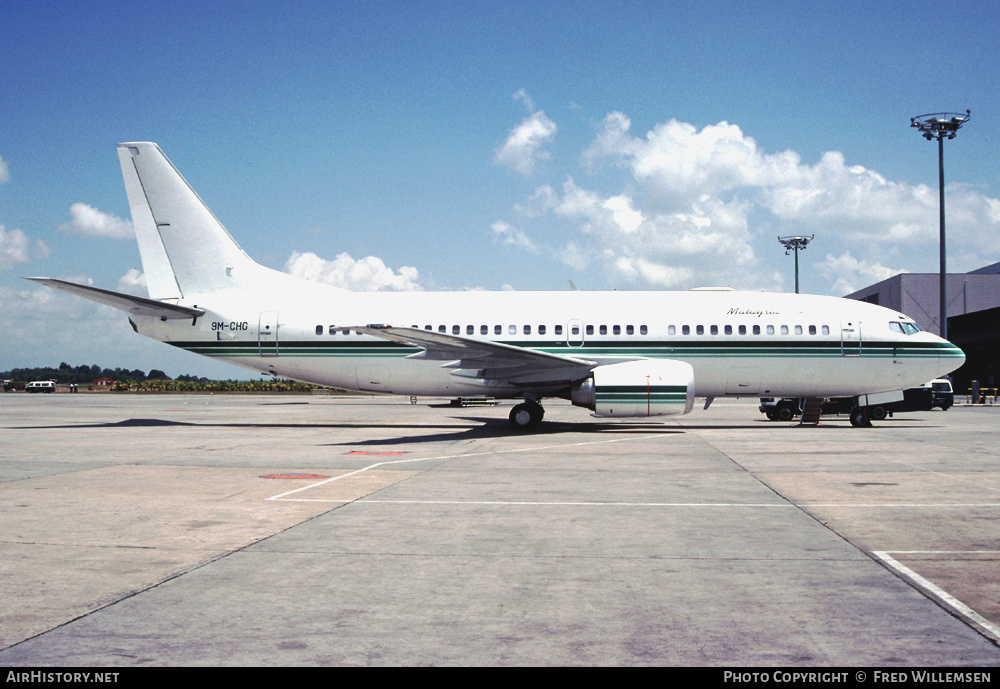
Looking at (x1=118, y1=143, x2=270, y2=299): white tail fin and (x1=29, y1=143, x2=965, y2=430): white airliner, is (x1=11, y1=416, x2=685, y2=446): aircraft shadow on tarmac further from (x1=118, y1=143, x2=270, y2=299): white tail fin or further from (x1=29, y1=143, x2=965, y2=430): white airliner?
(x1=118, y1=143, x2=270, y2=299): white tail fin

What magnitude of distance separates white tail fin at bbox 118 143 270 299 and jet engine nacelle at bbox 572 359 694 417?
1235cm

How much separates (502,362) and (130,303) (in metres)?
12.2

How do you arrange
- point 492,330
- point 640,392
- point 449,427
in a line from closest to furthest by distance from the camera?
point 640,392 < point 492,330 < point 449,427

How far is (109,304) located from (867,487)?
2204cm

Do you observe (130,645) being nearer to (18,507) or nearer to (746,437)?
(18,507)

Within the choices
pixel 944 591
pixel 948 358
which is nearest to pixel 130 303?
pixel 944 591

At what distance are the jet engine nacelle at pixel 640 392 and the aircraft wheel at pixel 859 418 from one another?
679 centimetres

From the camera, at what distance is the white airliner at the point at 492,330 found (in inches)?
899

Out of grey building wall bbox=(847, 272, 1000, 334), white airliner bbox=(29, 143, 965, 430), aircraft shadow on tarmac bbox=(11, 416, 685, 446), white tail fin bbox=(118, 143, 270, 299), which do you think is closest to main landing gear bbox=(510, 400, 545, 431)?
white airliner bbox=(29, 143, 965, 430)

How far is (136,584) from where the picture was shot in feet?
19.3

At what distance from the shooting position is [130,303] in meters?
23.4

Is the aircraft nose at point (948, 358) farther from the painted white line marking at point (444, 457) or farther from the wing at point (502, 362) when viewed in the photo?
the wing at point (502, 362)

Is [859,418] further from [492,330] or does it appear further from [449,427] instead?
[449,427]

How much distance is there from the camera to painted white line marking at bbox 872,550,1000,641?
4766mm
